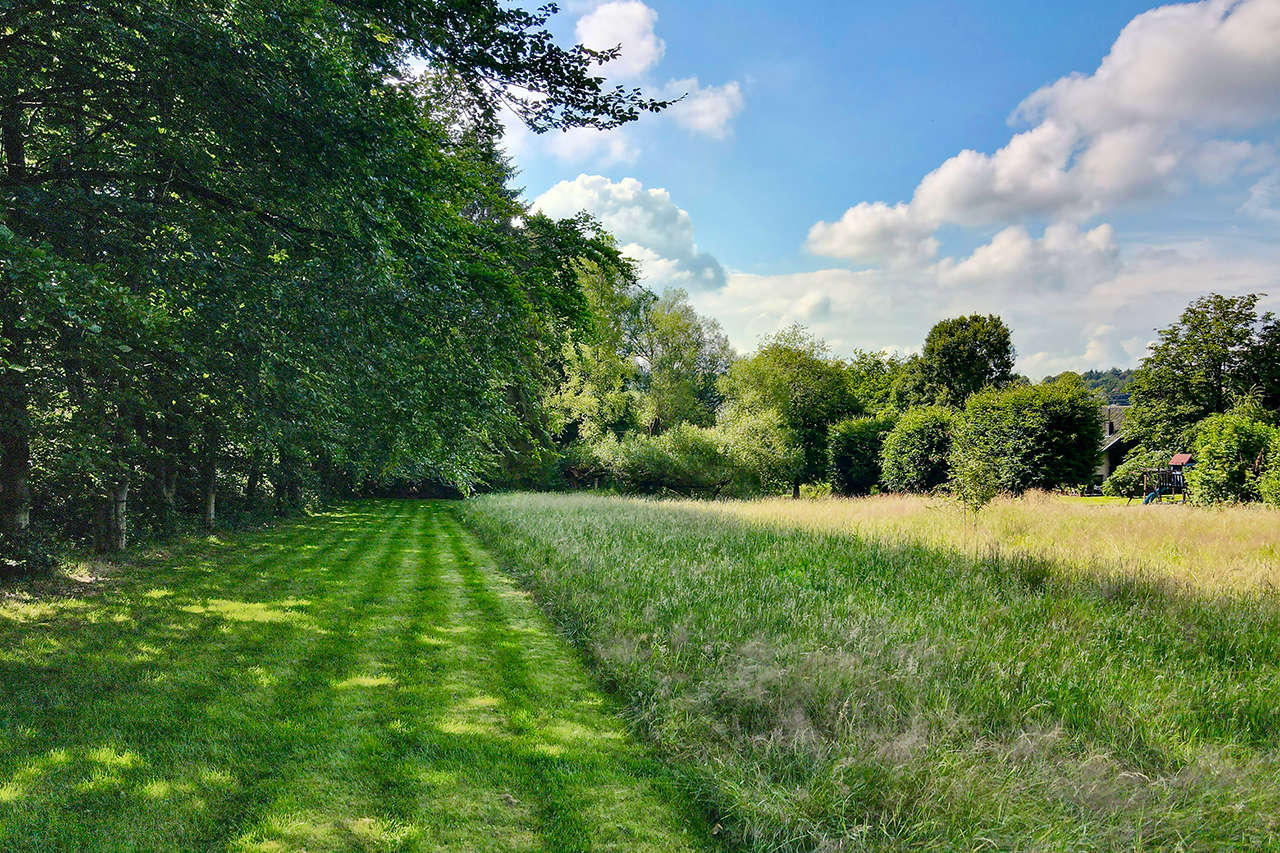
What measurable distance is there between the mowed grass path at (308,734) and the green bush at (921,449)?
21449 millimetres

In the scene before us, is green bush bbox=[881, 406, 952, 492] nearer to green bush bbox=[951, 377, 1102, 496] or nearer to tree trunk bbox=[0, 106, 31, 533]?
green bush bbox=[951, 377, 1102, 496]

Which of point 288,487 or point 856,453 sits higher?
point 856,453

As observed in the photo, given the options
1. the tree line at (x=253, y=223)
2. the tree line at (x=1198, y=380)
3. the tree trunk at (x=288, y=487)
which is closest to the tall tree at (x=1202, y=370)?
the tree line at (x=1198, y=380)

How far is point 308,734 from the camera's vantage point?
168 inches

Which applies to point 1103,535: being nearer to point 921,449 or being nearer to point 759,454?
point 921,449

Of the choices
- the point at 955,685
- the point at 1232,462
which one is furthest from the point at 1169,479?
the point at 955,685

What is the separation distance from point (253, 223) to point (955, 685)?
827cm

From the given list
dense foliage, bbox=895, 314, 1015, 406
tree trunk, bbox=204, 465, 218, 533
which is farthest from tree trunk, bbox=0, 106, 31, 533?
dense foliage, bbox=895, 314, 1015, 406

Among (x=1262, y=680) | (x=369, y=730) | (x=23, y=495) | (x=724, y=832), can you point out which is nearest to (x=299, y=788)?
(x=369, y=730)

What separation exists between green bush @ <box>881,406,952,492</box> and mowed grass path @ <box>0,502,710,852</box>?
21.4 m

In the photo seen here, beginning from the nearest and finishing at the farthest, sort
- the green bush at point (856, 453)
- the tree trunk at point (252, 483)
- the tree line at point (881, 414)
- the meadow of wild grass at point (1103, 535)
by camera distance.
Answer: the meadow of wild grass at point (1103, 535) < the tree trunk at point (252, 483) < the tree line at point (881, 414) < the green bush at point (856, 453)

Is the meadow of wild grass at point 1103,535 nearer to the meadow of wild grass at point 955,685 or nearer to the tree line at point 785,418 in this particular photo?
the meadow of wild grass at point 955,685

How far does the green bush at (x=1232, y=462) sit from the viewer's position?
15.7 meters

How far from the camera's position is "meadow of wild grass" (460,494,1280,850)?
2.95 m
